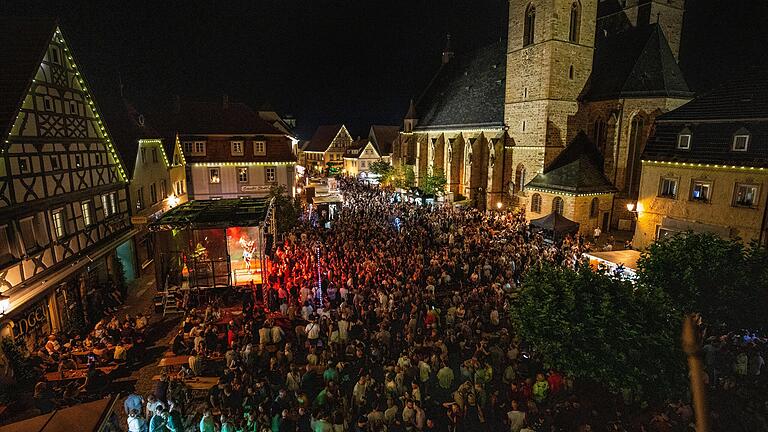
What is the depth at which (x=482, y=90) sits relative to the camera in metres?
41.8

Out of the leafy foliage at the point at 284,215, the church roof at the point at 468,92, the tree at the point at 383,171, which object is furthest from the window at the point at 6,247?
the tree at the point at 383,171

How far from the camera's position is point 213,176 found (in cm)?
3278

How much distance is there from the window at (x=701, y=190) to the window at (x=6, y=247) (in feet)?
89.7

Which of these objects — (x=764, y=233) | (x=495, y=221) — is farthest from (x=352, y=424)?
(x=495, y=221)

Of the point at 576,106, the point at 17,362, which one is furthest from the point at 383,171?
the point at 17,362

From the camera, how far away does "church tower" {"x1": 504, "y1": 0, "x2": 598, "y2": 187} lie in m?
Result: 31.7

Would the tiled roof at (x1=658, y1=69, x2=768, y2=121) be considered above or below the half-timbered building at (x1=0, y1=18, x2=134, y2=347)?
above

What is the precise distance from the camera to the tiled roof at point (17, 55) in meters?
12.0

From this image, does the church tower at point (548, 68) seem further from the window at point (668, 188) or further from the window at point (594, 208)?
the window at point (668, 188)

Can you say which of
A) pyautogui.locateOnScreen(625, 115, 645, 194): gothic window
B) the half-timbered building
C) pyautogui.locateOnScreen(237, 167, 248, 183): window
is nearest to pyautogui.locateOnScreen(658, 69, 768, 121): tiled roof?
pyautogui.locateOnScreen(625, 115, 645, 194): gothic window

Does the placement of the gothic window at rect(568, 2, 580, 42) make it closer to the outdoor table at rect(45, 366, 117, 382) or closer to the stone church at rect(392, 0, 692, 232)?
the stone church at rect(392, 0, 692, 232)

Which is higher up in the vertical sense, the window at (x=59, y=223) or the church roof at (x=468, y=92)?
the church roof at (x=468, y=92)

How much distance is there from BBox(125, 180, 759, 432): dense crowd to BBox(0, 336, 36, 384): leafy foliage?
147 inches

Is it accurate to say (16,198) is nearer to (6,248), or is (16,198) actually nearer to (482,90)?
(6,248)
